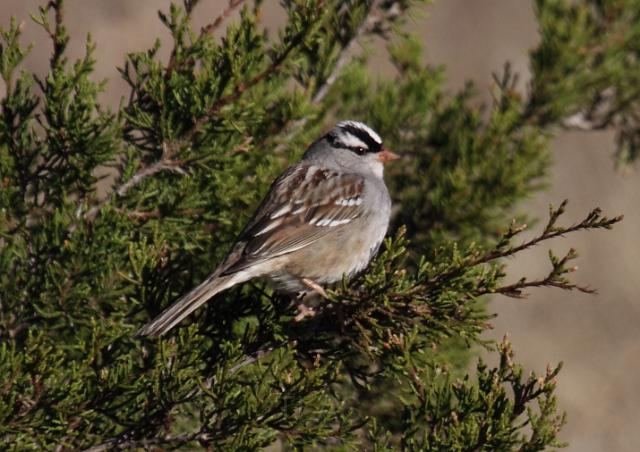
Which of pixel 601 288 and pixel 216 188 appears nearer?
pixel 216 188

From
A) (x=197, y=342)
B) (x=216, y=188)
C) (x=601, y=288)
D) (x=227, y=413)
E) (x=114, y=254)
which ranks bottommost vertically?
(x=227, y=413)

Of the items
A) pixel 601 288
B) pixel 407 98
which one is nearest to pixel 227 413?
pixel 407 98

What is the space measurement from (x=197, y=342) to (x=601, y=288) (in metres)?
7.15

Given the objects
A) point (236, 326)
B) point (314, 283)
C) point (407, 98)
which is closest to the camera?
point (236, 326)

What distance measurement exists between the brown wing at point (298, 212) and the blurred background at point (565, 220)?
12.9 feet

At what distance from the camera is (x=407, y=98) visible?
4.77m

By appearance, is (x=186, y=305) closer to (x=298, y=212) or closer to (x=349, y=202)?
(x=298, y=212)

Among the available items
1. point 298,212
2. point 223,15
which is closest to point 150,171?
point 223,15

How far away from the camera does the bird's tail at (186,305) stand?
3.13 meters

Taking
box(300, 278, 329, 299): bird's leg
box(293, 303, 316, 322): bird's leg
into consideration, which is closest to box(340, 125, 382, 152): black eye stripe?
box(300, 278, 329, 299): bird's leg

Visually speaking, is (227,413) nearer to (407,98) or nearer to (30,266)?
(30,266)

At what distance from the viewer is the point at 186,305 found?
328 cm

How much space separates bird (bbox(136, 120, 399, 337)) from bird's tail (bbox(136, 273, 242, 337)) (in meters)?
0.01

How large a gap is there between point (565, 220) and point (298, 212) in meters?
6.15
